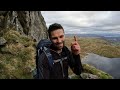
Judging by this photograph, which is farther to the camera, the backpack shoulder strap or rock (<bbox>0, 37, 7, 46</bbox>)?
rock (<bbox>0, 37, 7, 46</bbox>)

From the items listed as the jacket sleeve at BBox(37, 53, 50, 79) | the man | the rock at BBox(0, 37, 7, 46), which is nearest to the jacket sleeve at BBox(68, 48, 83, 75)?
the man

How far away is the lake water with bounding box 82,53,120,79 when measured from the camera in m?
6.89

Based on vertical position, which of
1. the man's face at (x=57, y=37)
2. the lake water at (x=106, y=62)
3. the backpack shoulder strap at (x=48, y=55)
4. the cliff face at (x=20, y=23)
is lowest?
the lake water at (x=106, y=62)

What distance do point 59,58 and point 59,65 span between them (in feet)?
0.52

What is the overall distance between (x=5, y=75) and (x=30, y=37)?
150cm

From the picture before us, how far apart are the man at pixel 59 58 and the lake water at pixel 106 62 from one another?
2.09 feet

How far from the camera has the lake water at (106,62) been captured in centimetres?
689

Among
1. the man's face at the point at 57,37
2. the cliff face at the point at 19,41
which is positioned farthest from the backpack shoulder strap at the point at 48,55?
the cliff face at the point at 19,41

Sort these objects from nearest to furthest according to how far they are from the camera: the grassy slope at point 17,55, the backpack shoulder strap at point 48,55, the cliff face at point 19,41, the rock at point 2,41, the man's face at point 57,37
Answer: the backpack shoulder strap at point 48,55, the man's face at point 57,37, the cliff face at point 19,41, the grassy slope at point 17,55, the rock at point 2,41

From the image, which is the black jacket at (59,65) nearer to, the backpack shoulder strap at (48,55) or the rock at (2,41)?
the backpack shoulder strap at (48,55)

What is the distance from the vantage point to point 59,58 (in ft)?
20.2

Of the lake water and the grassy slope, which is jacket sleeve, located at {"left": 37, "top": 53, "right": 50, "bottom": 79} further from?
the grassy slope
